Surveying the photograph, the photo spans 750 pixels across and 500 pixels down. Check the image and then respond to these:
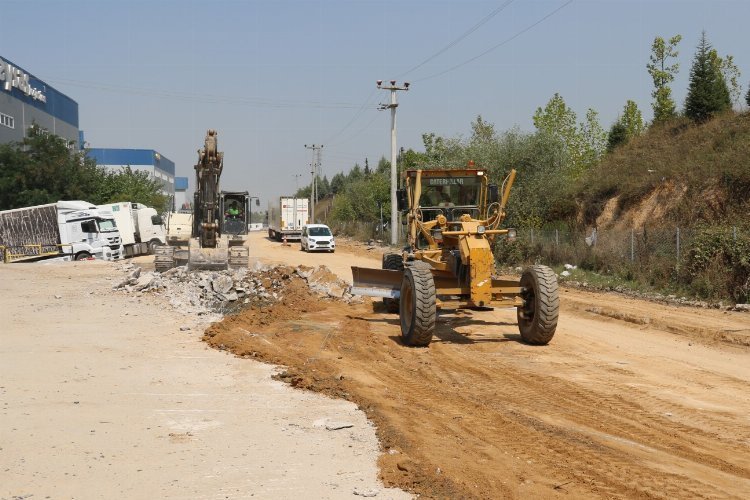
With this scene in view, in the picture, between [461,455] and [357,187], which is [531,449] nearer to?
[461,455]

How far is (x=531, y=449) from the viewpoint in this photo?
6973 mm

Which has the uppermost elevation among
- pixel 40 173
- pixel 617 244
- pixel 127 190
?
pixel 40 173

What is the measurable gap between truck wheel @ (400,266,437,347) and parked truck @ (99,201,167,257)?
1159 inches

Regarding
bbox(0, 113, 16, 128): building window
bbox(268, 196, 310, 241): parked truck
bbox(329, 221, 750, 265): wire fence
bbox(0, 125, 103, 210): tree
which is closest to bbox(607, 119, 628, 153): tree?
bbox(329, 221, 750, 265): wire fence

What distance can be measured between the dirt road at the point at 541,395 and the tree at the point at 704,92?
64.9ft

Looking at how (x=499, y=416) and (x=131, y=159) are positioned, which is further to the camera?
(x=131, y=159)

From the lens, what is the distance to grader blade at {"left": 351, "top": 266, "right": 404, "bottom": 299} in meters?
14.7

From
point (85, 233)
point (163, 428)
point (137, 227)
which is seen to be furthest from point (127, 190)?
point (163, 428)

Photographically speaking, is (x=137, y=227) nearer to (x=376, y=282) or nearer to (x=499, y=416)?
(x=376, y=282)

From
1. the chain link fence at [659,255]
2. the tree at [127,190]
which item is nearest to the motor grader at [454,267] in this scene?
the chain link fence at [659,255]

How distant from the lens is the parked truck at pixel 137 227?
41.4 m

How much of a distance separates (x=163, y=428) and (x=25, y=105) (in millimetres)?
59872

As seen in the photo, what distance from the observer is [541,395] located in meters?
9.27

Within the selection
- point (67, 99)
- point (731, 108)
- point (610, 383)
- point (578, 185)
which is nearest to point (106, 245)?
point (578, 185)
